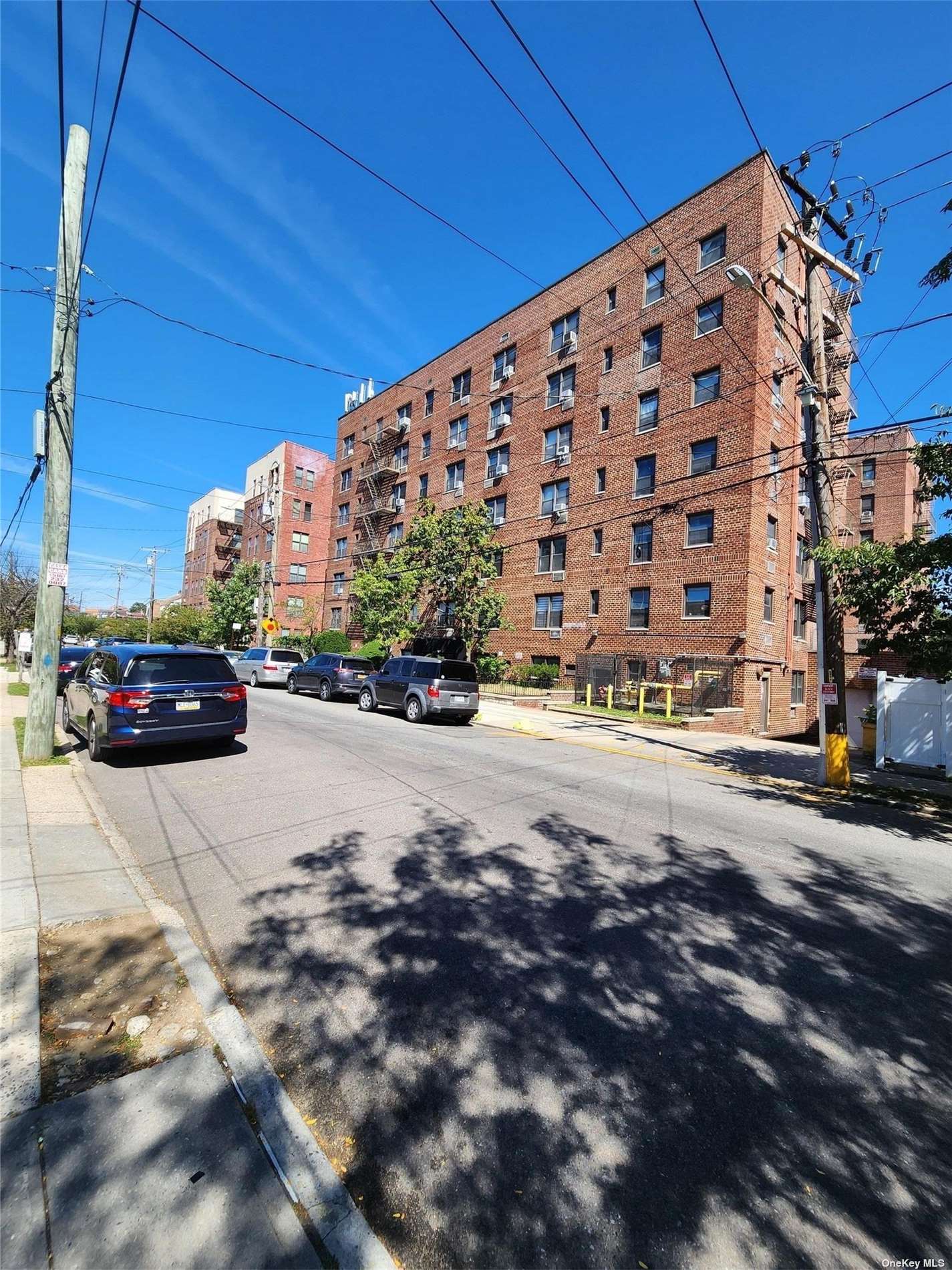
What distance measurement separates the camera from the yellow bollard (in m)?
10.2

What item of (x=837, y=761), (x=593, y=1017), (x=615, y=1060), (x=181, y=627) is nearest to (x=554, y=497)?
(x=837, y=761)

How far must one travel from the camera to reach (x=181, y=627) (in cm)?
5438

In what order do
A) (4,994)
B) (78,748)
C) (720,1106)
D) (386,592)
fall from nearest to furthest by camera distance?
(720,1106)
(4,994)
(78,748)
(386,592)

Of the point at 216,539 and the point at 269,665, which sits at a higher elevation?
the point at 216,539

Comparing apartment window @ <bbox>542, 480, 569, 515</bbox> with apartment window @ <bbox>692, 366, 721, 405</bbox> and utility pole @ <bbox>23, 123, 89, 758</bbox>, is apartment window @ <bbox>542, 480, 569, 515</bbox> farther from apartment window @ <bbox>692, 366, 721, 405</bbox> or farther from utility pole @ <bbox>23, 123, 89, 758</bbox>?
utility pole @ <bbox>23, 123, 89, 758</bbox>

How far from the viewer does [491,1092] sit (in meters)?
2.63

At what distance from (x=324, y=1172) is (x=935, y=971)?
402 cm

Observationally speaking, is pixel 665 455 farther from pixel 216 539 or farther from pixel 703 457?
pixel 216 539

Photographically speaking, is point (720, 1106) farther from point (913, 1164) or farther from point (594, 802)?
point (594, 802)

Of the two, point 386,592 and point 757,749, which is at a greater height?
point 386,592

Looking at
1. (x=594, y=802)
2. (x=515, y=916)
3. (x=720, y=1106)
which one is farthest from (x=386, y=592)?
(x=720, y=1106)

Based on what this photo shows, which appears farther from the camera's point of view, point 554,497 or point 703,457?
point 554,497

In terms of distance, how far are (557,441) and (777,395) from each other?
9.91 m

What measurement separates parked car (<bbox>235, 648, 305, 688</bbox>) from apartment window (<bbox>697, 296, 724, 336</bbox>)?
2172 cm
